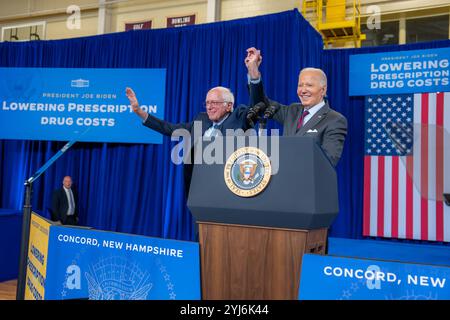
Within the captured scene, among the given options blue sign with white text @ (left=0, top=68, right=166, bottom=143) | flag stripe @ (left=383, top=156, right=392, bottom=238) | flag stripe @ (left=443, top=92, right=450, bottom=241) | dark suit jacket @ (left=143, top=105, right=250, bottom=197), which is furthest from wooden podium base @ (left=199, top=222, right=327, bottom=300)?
blue sign with white text @ (left=0, top=68, right=166, bottom=143)

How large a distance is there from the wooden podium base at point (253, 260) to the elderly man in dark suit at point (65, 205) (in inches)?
177

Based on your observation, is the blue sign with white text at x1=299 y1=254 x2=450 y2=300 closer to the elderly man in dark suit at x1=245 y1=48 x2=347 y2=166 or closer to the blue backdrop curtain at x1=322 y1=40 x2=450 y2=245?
the elderly man in dark suit at x1=245 y1=48 x2=347 y2=166

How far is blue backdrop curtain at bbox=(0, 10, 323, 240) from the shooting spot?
4758 mm

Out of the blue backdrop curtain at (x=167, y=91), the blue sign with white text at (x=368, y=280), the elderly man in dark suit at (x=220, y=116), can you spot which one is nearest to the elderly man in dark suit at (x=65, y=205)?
the blue backdrop curtain at (x=167, y=91)

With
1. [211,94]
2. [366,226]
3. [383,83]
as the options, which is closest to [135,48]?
[383,83]

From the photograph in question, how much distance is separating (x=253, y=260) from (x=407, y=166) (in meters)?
3.58

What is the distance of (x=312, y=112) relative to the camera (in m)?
1.62

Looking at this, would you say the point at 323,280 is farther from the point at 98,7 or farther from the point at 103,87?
the point at 98,7

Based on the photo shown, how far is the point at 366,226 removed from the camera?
176 inches

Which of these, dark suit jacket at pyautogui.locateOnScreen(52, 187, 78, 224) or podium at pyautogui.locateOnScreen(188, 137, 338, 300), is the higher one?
podium at pyautogui.locateOnScreen(188, 137, 338, 300)

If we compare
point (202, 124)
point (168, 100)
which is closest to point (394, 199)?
point (168, 100)

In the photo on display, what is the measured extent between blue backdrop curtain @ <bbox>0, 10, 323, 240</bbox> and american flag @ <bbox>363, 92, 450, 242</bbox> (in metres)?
0.95

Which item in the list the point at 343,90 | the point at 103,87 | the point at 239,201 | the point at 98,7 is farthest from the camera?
the point at 98,7
